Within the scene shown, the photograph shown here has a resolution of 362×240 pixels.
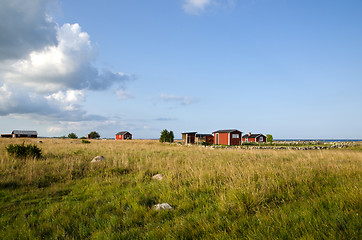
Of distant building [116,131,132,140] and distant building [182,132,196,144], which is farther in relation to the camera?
distant building [116,131,132,140]

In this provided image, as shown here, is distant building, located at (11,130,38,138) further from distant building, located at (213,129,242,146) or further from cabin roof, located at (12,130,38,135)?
distant building, located at (213,129,242,146)

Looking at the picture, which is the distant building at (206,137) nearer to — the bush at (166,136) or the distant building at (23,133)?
the bush at (166,136)

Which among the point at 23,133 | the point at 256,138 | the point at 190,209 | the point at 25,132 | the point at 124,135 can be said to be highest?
the point at 25,132

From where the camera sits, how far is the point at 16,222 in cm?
442

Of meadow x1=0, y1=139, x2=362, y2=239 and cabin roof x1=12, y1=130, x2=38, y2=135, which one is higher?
cabin roof x1=12, y1=130, x2=38, y2=135

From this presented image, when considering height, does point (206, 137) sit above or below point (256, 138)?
above

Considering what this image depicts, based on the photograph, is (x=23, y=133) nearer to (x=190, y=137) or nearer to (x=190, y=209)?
(x=190, y=137)

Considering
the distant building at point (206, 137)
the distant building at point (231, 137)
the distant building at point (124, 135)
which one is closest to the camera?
the distant building at point (231, 137)

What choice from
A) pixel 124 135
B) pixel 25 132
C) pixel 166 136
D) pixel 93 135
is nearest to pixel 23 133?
pixel 25 132

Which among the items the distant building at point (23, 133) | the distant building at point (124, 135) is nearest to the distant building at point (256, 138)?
A: the distant building at point (124, 135)

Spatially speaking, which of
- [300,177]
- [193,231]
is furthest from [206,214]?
[300,177]

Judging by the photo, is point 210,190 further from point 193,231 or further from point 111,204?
point 111,204

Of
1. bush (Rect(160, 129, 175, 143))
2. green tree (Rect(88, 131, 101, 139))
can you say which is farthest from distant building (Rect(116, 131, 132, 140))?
bush (Rect(160, 129, 175, 143))

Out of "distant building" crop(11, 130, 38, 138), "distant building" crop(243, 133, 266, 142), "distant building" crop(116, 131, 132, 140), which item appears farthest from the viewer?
"distant building" crop(11, 130, 38, 138)
